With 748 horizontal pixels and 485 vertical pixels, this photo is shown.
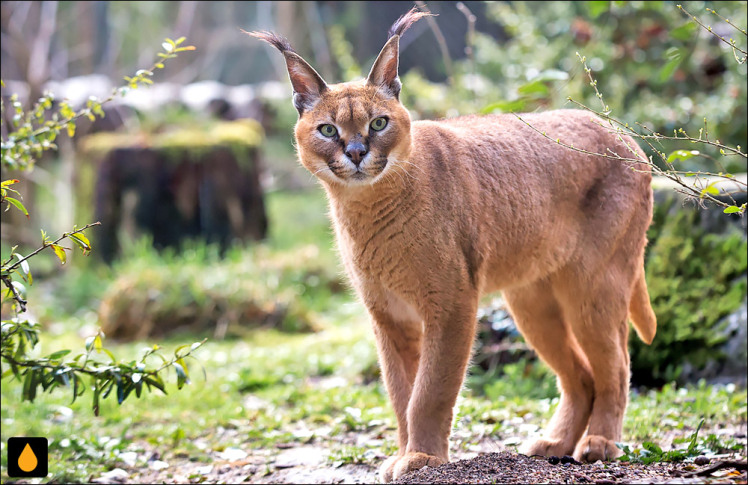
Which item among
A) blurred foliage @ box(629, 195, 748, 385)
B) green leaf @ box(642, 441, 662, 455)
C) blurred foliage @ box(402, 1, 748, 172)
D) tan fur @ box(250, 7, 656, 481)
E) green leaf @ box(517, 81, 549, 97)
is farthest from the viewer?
blurred foliage @ box(402, 1, 748, 172)

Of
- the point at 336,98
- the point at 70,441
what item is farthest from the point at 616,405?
the point at 70,441

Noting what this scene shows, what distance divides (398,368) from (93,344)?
4.61ft

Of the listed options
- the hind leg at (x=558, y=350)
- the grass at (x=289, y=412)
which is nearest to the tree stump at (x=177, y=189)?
the grass at (x=289, y=412)

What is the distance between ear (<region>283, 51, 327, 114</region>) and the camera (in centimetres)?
357

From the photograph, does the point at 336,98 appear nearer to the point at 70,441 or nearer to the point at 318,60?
the point at 70,441

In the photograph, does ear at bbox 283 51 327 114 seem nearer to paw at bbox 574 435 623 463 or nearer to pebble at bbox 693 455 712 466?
paw at bbox 574 435 623 463

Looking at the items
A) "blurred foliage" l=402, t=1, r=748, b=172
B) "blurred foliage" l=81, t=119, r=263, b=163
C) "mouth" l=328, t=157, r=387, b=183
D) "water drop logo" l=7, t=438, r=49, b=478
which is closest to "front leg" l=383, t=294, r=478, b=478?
"mouth" l=328, t=157, r=387, b=183

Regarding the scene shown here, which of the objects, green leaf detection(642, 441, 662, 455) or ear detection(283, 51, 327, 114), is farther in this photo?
ear detection(283, 51, 327, 114)

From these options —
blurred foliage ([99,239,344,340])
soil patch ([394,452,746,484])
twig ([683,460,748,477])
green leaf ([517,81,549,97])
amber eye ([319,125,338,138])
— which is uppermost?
green leaf ([517,81,549,97])

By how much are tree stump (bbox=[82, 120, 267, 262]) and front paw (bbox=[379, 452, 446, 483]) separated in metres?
7.82

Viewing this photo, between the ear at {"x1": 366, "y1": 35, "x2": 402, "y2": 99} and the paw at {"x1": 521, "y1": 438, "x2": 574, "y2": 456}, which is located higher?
the ear at {"x1": 366, "y1": 35, "x2": 402, "y2": 99}

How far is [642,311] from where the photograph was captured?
4.32m

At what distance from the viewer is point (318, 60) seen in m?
11.9

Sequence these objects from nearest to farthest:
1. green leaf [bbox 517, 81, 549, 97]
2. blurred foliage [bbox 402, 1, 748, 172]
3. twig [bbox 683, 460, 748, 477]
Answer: twig [bbox 683, 460, 748, 477] → green leaf [bbox 517, 81, 549, 97] → blurred foliage [bbox 402, 1, 748, 172]
